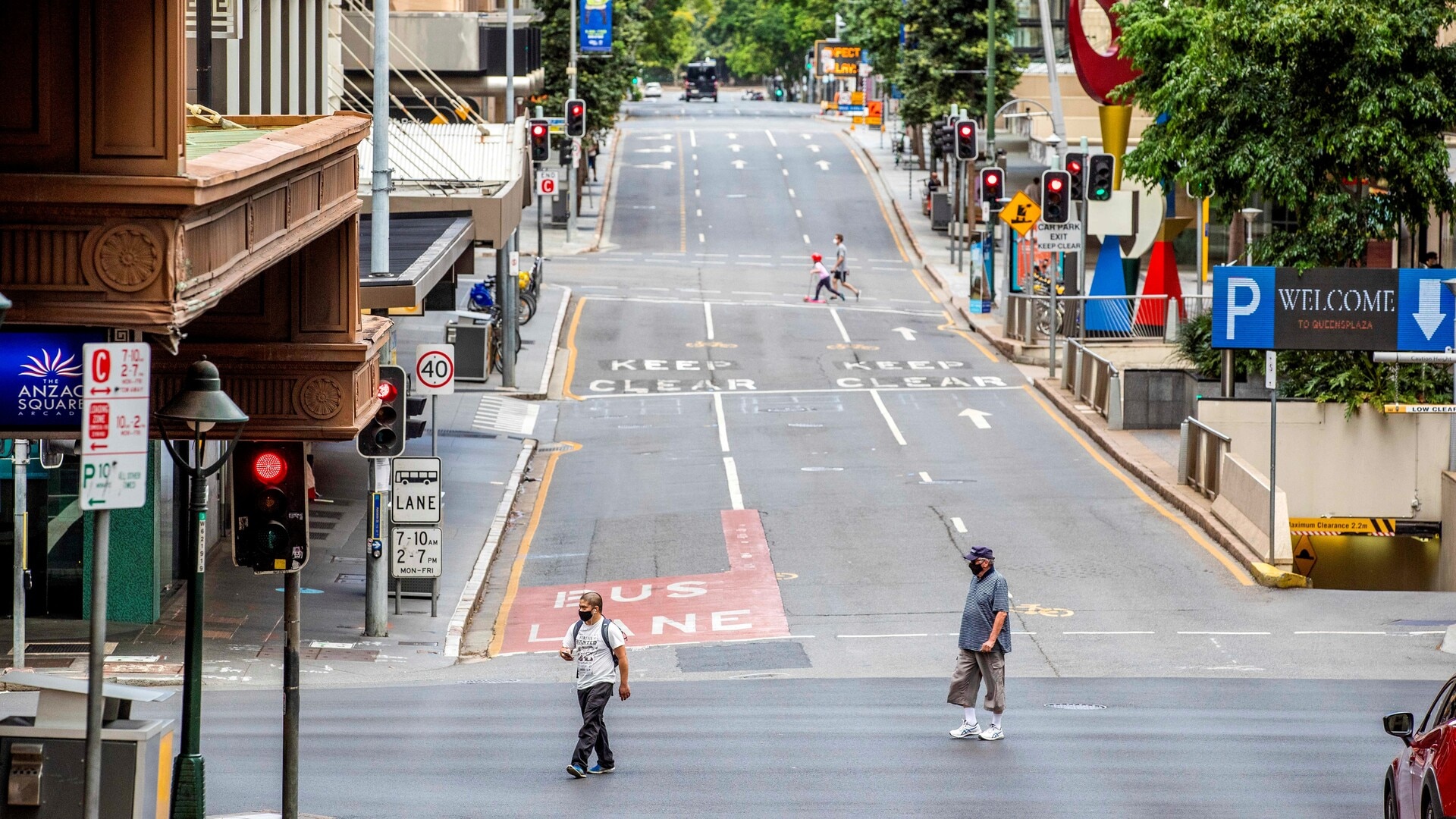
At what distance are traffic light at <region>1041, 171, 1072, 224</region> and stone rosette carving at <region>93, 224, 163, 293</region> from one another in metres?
30.2

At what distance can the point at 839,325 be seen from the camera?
46688 millimetres

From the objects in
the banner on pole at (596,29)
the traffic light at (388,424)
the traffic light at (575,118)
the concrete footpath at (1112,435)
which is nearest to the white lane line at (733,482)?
the concrete footpath at (1112,435)

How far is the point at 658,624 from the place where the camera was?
812 inches

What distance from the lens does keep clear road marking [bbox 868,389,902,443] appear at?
32344 mm

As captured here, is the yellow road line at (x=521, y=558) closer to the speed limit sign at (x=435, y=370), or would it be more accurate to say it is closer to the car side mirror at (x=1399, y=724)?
the speed limit sign at (x=435, y=370)

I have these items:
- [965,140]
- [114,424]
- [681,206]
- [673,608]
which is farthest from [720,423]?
[681,206]

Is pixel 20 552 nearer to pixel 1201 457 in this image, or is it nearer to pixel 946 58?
pixel 1201 457

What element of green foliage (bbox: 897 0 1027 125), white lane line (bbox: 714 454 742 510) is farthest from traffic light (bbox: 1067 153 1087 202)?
green foliage (bbox: 897 0 1027 125)

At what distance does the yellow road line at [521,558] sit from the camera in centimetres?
2067

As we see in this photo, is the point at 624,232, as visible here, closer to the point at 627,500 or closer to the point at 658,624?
the point at 627,500

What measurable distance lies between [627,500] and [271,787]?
14.4 metres

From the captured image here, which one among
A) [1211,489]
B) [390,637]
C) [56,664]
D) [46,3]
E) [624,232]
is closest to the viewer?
[46,3]

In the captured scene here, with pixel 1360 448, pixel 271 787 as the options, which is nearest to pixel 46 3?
pixel 271 787

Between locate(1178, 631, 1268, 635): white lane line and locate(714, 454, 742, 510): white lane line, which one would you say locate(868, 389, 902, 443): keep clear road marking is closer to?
locate(714, 454, 742, 510): white lane line
